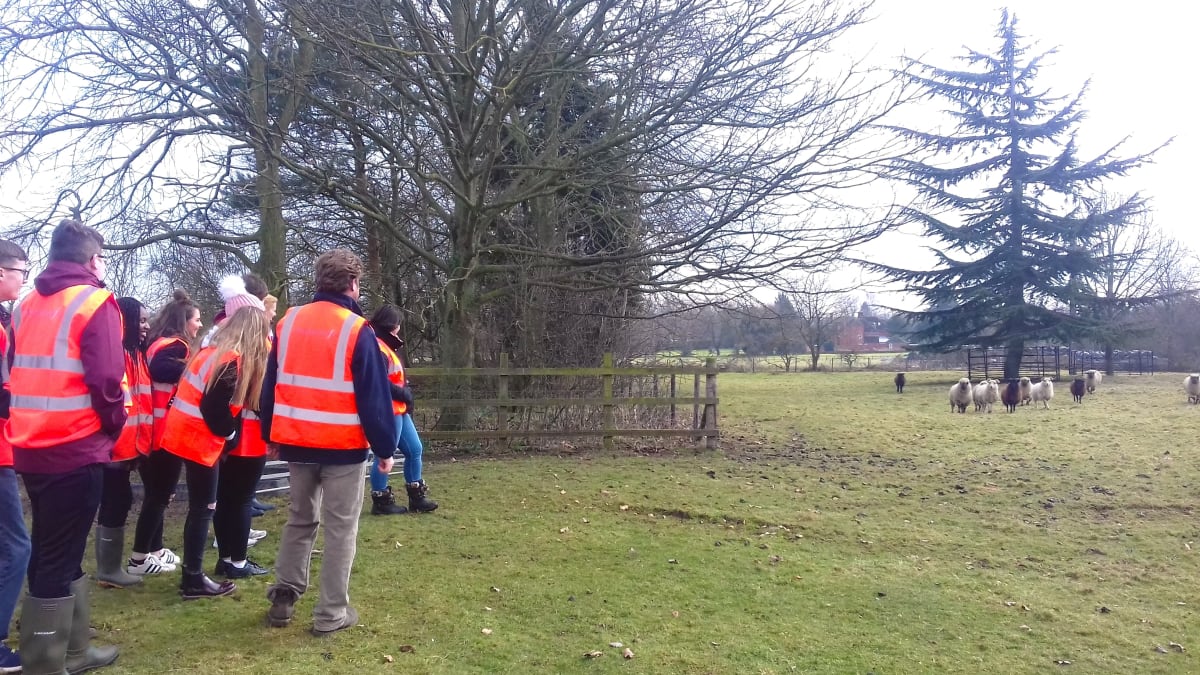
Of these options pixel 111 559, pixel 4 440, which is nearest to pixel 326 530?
pixel 4 440

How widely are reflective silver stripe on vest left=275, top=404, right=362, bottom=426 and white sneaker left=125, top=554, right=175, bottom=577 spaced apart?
1.93 meters

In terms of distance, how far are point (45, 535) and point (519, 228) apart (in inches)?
401

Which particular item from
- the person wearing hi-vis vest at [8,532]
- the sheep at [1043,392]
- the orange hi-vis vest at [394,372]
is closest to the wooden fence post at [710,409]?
the orange hi-vis vest at [394,372]

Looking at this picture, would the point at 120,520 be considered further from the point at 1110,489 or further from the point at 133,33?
the point at 1110,489

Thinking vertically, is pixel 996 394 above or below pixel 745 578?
above

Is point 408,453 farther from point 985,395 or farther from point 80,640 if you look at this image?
point 985,395

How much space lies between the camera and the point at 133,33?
8.70m

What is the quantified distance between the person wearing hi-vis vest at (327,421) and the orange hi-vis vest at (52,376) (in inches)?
33.1

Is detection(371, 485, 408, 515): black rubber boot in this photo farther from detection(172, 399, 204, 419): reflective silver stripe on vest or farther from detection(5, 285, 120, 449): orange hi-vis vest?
detection(5, 285, 120, 449): orange hi-vis vest

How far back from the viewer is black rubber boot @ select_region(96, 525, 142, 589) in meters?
4.66

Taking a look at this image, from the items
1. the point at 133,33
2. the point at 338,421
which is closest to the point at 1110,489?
the point at 338,421

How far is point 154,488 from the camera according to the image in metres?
4.68

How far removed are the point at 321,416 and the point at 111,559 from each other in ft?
6.76

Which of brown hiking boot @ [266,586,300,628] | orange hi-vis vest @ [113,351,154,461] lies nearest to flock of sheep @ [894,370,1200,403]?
brown hiking boot @ [266,586,300,628]
